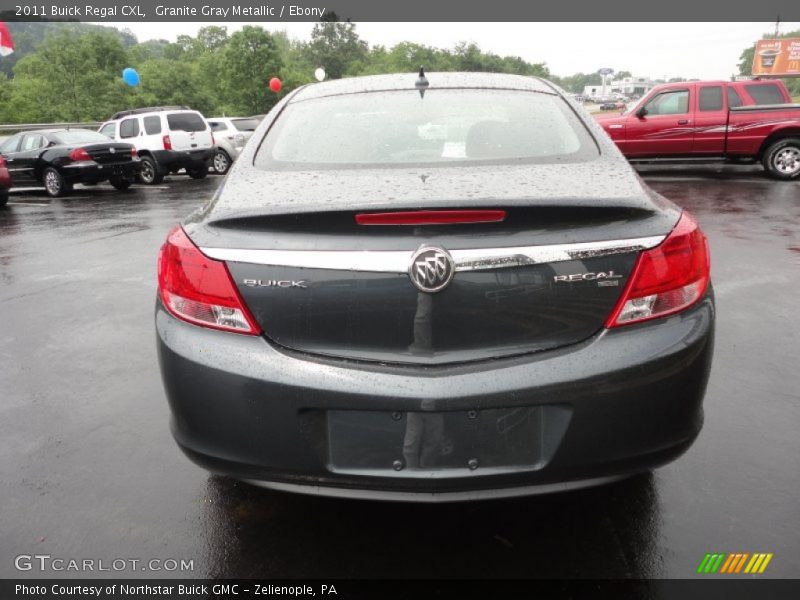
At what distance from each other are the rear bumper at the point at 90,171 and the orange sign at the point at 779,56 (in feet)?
196

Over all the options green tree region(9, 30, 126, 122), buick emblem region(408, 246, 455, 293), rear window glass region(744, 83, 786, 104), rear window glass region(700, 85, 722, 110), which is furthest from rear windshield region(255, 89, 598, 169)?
green tree region(9, 30, 126, 122)

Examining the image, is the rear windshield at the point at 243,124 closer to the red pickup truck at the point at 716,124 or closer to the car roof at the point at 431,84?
the red pickup truck at the point at 716,124

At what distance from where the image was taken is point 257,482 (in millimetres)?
2131

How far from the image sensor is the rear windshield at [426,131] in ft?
8.44

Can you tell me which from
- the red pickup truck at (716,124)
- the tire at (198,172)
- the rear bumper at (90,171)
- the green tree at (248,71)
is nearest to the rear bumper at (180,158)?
the tire at (198,172)

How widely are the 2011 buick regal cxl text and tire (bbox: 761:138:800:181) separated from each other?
12.6m

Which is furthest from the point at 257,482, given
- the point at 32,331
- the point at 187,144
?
the point at 187,144

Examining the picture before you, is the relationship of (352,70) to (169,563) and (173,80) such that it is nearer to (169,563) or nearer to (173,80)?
(173,80)

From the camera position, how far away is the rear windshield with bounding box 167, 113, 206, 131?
17.6m

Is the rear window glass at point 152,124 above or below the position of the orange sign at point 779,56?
below

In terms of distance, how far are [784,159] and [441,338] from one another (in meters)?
13.3

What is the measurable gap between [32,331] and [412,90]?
3.51 meters

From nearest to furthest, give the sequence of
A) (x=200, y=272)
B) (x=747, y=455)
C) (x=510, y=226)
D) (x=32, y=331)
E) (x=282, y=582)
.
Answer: (x=510, y=226) < (x=200, y=272) < (x=282, y=582) < (x=747, y=455) < (x=32, y=331)

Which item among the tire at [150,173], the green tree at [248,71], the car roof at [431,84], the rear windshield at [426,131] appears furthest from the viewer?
the green tree at [248,71]
